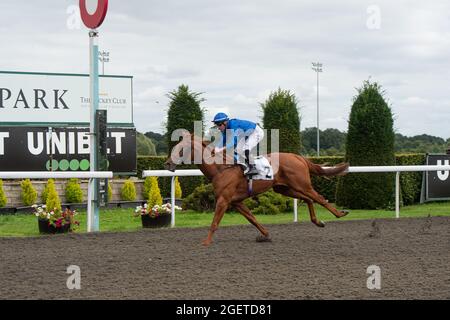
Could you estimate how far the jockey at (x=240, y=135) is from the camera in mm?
8000

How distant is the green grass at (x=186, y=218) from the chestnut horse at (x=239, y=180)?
2134mm

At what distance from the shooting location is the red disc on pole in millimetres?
9206

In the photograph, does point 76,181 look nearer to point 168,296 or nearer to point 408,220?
point 408,220

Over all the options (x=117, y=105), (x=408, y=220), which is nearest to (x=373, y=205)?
(x=408, y=220)

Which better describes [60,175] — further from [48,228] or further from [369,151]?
[369,151]

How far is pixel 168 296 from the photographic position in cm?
502

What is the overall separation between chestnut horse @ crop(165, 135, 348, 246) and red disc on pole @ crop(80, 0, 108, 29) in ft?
7.35

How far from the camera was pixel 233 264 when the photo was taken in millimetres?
6625

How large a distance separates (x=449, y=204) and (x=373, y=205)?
90.4 inches

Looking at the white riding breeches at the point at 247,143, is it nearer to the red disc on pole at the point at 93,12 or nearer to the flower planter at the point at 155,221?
the flower planter at the point at 155,221

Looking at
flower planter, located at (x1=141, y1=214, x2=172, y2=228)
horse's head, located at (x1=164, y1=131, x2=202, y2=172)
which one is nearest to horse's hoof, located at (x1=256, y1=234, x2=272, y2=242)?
horse's head, located at (x1=164, y1=131, x2=202, y2=172)

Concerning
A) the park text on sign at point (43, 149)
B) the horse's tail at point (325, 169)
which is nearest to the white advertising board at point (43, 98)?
the park text on sign at point (43, 149)

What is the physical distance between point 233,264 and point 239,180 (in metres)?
1.73

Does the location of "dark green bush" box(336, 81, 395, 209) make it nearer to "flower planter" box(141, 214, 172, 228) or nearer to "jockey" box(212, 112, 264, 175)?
"flower planter" box(141, 214, 172, 228)
